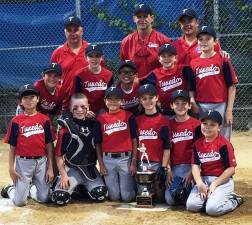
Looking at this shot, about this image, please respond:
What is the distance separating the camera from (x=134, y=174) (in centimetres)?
569

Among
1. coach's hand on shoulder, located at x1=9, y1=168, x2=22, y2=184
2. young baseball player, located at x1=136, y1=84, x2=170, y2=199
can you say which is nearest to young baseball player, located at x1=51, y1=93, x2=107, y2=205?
coach's hand on shoulder, located at x1=9, y1=168, x2=22, y2=184

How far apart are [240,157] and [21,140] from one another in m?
3.45

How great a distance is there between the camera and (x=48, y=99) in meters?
6.01

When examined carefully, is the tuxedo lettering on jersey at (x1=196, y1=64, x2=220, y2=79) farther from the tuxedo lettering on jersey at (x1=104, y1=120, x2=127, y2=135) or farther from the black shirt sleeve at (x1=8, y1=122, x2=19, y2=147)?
the black shirt sleeve at (x1=8, y1=122, x2=19, y2=147)

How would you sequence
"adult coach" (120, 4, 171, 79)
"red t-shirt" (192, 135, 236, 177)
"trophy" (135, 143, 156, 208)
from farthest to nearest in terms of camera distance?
1. "adult coach" (120, 4, 171, 79)
2. "trophy" (135, 143, 156, 208)
3. "red t-shirt" (192, 135, 236, 177)

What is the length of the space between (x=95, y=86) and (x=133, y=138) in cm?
76

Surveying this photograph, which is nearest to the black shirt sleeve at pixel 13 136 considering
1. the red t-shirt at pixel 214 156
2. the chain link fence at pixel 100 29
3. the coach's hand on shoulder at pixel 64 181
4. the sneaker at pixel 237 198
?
the coach's hand on shoulder at pixel 64 181

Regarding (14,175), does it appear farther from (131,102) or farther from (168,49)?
(168,49)

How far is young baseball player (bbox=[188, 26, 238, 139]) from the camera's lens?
18.6 feet

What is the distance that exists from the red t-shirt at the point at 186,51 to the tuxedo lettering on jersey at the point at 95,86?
0.91 meters

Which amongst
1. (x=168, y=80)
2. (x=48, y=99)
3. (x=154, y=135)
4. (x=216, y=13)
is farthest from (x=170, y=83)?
(x=216, y=13)

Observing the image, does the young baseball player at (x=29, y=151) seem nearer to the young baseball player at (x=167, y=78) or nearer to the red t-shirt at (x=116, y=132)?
the red t-shirt at (x=116, y=132)

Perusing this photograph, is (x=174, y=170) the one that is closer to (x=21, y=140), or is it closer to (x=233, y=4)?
(x=21, y=140)

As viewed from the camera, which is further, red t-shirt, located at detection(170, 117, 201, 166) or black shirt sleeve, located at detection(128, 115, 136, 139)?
black shirt sleeve, located at detection(128, 115, 136, 139)
